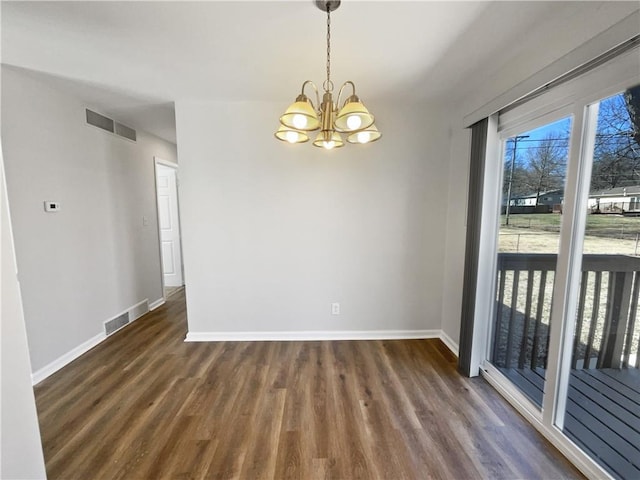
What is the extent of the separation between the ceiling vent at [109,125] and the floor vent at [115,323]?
221 centimetres

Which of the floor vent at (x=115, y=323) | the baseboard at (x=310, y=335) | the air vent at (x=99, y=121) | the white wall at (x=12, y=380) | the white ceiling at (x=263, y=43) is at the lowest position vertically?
the baseboard at (x=310, y=335)

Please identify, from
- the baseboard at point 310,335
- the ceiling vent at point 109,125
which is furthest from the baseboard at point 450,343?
the ceiling vent at point 109,125

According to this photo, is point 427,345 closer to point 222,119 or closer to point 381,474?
point 381,474

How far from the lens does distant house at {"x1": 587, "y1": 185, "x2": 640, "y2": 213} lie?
4.29 feet

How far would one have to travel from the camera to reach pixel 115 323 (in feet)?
10.4

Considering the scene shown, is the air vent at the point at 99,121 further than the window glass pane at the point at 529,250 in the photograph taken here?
Yes

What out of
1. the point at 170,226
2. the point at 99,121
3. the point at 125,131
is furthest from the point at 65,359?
the point at 170,226

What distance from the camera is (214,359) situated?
2.62 metres

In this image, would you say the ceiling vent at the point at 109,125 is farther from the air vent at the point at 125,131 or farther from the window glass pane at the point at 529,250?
the window glass pane at the point at 529,250

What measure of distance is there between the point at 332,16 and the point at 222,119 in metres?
1.66

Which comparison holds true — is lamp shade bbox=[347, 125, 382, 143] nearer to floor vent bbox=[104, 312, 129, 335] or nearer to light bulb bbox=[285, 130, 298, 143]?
light bulb bbox=[285, 130, 298, 143]

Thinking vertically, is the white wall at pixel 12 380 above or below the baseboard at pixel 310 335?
above

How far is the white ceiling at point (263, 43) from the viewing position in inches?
57.3

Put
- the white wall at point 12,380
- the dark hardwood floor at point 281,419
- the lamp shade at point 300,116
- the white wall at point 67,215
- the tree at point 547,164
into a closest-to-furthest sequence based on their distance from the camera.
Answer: the white wall at point 12,380 < the lamp shade at point 300,116 < the dark hardwood floor at point 281,419 < the tree at point 547,164 < the white wall at point 67,215
